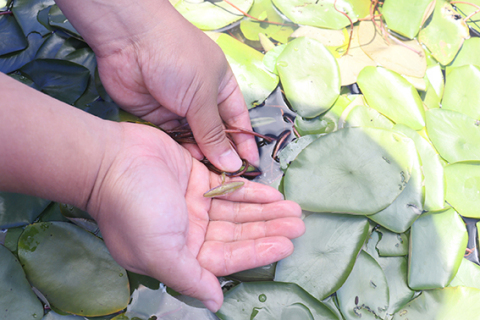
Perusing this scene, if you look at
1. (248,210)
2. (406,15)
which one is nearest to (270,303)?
(248,210)

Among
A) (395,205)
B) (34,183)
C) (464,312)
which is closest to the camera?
(34,183)

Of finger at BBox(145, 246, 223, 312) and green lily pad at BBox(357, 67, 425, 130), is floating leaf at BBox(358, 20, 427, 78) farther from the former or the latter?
finger at BBox(145, 246, 223, 312)

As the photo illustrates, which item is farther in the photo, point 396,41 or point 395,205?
point 396,41

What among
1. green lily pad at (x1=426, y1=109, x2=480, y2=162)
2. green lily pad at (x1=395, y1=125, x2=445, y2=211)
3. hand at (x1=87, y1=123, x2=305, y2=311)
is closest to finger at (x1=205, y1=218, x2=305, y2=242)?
hand at (x1=87, y1=123, x2=305, y2=311)

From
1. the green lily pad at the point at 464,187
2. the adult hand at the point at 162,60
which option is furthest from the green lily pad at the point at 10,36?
the green lily pad at the point at 464,187

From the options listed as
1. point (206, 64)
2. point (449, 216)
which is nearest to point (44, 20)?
point (206, 64)

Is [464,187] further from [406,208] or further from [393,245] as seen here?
[393,245]

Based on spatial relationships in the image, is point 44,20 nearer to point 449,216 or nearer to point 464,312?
point 449,216
